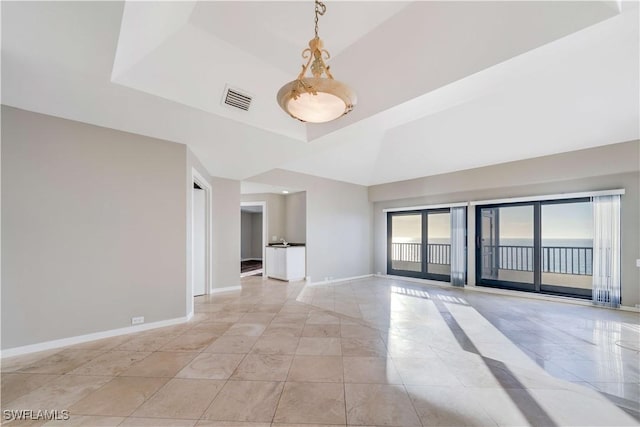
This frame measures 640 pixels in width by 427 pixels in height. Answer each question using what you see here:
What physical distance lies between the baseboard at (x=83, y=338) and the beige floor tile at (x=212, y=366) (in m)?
1.16

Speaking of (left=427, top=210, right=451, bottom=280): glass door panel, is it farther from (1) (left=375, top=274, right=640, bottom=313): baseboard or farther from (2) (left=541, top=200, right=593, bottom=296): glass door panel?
(2) (left=541, top=200, right=593, bottom=296): glass door panel

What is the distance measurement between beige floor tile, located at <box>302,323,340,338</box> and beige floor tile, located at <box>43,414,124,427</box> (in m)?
1.93

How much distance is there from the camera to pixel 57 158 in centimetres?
289

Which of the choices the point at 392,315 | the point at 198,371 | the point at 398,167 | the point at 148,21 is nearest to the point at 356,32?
the point at 148,21

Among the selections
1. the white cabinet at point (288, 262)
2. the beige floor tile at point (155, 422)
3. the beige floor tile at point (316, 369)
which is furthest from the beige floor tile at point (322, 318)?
the white cabinet at point (288, 262)

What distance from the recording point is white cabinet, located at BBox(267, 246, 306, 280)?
6.47 m

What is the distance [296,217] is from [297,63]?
4.73m

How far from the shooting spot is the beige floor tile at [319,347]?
2.77m

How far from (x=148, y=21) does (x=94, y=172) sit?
208cm

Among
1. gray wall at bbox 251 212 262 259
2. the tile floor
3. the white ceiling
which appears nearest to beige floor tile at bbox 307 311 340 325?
the tile floor

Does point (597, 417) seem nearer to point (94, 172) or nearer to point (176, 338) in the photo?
point (176, 338)

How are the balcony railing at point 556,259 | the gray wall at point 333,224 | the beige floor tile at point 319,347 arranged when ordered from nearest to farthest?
the beige floor tile at point 319,347 → the balcony railing at point 556,259 → the gray wall at point 333,224

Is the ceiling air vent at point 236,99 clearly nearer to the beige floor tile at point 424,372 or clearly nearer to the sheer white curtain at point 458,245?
the beige floor tile at point 424,372

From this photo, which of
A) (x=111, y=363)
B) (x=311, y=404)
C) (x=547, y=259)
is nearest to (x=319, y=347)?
(x=311, y=404)
